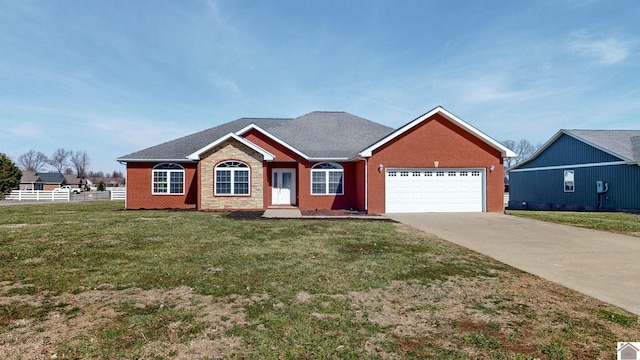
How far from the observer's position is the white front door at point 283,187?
20.2 metres

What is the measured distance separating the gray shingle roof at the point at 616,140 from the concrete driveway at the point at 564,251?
43.7 ft

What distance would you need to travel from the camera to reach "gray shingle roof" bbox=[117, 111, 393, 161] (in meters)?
19.8

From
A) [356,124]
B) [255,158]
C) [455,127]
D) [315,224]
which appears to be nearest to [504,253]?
[315,224]

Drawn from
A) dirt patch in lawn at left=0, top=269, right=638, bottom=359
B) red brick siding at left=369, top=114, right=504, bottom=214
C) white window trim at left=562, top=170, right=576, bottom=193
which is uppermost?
red brick siding at left=369, top=114, right=504, bottom=214

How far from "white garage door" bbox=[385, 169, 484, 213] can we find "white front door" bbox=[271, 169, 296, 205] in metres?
5.99

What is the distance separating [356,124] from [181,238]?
17.1 metres

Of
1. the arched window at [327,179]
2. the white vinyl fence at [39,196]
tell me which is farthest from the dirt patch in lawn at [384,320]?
the white vinyl fence at [39,196]

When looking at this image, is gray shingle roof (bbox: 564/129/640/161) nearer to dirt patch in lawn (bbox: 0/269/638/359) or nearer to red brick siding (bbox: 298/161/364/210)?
red brick siding (bbox: 298/161/364/210)

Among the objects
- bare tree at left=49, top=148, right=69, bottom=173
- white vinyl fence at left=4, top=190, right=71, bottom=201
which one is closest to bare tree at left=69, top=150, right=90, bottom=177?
bare tree at left=49, top=148, right=69, bottom=173

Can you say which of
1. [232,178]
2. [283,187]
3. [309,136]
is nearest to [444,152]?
[309,136]

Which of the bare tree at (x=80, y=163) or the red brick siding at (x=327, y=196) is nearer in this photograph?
the red brick siding at (x=327, y=196)

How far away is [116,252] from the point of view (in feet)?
24.6

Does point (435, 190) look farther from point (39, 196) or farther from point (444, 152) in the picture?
point (39, 196)

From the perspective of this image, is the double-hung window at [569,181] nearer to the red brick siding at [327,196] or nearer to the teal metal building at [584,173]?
the teal metal building at [584,173]
